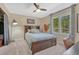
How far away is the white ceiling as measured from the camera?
174 cm

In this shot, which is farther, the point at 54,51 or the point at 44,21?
the point at 44,21

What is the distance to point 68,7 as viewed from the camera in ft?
5.64

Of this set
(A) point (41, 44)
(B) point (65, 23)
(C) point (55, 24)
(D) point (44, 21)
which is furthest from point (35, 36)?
(B) point (65, 23)

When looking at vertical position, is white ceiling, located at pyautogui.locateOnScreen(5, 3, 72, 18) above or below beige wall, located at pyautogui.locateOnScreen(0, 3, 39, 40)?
above

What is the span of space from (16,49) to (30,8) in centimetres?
80

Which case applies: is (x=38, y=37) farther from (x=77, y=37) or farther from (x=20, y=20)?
(x=77, y=37)

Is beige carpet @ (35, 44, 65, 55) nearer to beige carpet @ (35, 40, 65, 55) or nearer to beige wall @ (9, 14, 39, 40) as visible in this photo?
beige carpet @ (35, 40, 65, 55)

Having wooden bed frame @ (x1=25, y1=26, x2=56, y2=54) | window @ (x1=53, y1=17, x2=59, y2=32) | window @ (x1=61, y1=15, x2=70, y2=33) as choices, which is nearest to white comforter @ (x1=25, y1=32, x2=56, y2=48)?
wooden bed frame @ (x1=25, y1=26, x2=56, y2=54)

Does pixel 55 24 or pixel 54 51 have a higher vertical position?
pixel 55 24

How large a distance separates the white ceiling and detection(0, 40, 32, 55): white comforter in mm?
567

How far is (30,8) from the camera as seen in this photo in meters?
1.78

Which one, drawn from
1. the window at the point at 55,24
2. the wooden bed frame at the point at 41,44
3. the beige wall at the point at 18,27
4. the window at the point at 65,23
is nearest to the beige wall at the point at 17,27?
the beige wall at the point at 18,27

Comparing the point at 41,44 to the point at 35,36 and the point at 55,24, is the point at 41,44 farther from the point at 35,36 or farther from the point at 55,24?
the point at 55,24

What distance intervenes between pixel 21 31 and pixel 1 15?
47cm
